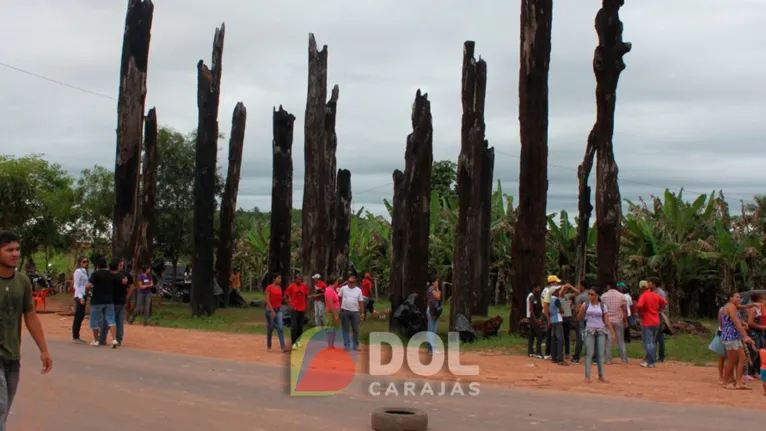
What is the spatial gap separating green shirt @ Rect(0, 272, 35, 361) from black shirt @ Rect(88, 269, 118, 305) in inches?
391

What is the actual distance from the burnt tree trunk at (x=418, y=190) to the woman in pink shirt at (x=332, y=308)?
3568 millimetres

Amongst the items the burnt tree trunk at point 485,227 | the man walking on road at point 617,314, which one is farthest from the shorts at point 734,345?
the burnt tree trunk at point 485,227

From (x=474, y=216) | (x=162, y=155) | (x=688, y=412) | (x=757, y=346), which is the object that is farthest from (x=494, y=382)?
(x=162, y=155)

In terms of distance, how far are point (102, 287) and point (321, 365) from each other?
4.91m

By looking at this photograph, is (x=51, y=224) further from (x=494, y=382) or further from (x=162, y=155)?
(x=494, y=382)

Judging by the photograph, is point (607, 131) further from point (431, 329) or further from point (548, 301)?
point (431, 329)

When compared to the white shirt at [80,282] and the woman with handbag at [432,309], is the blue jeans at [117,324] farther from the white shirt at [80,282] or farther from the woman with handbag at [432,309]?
the woman with handbag at [432,309]

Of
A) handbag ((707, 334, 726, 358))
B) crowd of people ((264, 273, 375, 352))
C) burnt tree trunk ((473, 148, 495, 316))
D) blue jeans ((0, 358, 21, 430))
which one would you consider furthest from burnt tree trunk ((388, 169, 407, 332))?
blue jeans ((0, 358, 21, 430))

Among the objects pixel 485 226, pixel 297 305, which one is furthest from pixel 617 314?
pixel 485 226

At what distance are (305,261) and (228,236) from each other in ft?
22.2

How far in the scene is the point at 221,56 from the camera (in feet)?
92.8

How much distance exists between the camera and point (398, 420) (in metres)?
8.10

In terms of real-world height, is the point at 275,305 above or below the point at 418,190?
below

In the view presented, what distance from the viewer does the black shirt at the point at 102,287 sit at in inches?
623
